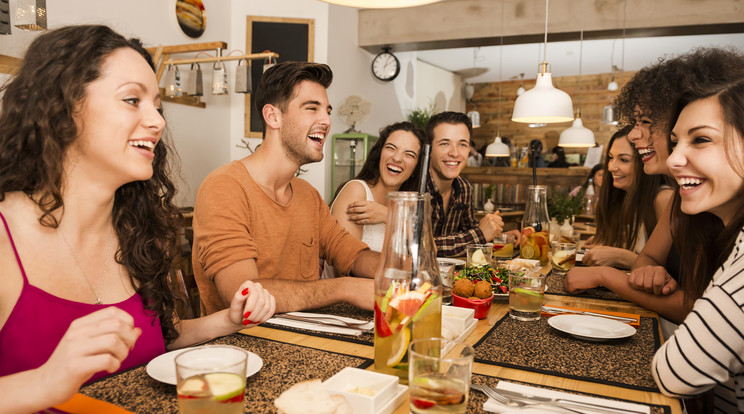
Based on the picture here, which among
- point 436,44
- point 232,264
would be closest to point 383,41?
point 436,44

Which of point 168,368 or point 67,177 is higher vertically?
point 67,177

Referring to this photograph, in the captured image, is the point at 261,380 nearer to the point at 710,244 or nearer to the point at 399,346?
the point at 399,346

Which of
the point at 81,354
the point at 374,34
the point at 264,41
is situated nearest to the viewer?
the point at 81,354

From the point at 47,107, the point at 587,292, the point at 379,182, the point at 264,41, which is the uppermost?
the point at 264,41

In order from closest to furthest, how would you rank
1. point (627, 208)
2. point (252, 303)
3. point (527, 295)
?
point (252, 303)
point (527, 295)
point (627, 208)

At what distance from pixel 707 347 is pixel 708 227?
0.74 meters

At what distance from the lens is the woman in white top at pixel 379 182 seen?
2.56m

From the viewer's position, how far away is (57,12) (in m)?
3.68

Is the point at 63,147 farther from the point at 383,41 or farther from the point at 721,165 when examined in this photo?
the point at 383,41

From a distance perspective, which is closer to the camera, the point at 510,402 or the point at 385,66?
the point at 510,402

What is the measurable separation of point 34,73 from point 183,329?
71 centimetres

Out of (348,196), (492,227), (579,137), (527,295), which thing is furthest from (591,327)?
(579,137)

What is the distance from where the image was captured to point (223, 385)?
0.75 m

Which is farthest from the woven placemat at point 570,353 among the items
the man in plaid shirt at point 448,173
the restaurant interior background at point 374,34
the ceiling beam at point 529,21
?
the ceiling beam at point 529,21
